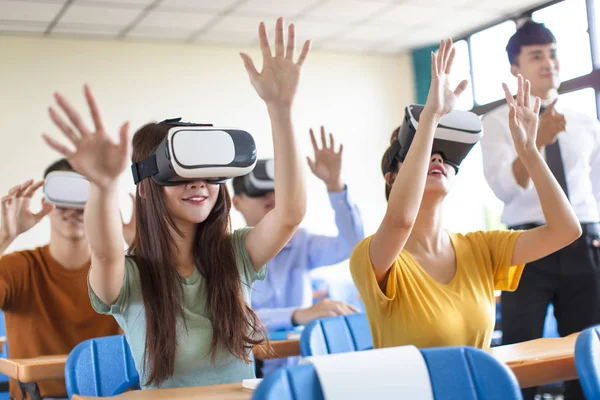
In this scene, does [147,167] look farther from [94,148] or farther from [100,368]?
[100,368]

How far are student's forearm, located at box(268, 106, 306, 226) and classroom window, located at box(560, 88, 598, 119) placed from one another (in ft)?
16.0

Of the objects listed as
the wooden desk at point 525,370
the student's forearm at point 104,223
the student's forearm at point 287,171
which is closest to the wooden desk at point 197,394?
the wooden desk at point 525,370

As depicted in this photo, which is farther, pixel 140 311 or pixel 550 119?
pixel 550 119

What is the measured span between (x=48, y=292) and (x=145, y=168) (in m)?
1.26

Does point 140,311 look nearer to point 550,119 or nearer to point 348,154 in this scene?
point 550,119

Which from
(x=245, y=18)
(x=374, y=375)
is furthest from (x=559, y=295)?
(x=245, y=18)

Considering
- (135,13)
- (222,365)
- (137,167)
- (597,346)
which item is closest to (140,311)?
(222,365)

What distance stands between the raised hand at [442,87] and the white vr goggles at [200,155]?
44 centimetres

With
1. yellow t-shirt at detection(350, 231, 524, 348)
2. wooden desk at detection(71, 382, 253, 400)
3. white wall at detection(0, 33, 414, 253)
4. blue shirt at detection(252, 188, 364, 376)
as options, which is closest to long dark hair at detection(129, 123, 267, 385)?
wooden desk at detection(71, 382, 253, 400)

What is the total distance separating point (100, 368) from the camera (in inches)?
84.3

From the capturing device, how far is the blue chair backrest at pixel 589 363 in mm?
1434

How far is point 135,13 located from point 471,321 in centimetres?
478

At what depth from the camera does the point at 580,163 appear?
3.03 meters

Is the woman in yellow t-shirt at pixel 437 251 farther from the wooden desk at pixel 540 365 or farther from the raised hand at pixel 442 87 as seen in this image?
the wooden desk at pixel 540 365
